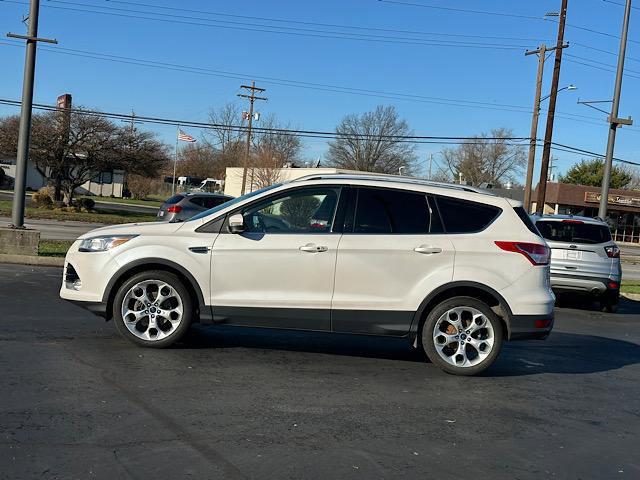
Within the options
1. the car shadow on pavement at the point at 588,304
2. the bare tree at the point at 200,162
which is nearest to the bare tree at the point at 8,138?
the car shadow on pavement at the point at 588,304

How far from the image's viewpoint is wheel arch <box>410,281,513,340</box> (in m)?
6.59

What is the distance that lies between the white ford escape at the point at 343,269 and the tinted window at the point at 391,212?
0.01 metres

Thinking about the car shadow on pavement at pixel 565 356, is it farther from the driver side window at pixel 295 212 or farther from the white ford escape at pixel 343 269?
the driver side window at pixel 295 212

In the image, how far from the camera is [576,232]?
12.5 metres

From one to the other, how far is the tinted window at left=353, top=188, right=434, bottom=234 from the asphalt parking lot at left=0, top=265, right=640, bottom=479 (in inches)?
54.7

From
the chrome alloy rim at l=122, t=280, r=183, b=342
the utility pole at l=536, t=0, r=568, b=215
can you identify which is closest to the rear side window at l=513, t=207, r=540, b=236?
the chrome alloy rim at l=122, t=280, r=183, b=342

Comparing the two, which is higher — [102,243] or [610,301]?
[102,243]

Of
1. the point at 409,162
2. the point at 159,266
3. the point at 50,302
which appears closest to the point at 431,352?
the point at 159,266

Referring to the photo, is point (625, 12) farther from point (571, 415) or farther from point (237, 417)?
point (237, 417)

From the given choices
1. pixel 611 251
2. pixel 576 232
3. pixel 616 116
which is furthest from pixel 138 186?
pixel 611 251

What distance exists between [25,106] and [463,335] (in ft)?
41.4

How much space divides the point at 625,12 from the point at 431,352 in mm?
21881

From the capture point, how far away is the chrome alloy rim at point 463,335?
6.64 metres

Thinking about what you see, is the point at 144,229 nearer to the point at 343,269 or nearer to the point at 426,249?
the point at 343,269
